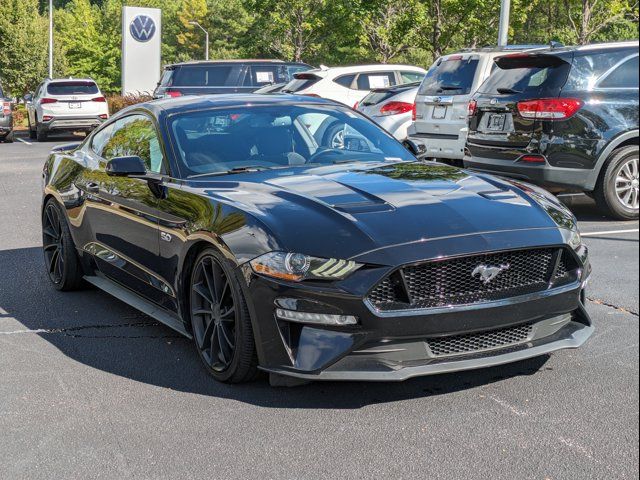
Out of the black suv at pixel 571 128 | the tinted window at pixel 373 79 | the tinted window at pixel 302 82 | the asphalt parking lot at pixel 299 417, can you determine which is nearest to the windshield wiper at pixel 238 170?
the asphalt parking lot at pixel 299 417

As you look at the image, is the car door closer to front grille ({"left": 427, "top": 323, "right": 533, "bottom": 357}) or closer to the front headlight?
the front headlight

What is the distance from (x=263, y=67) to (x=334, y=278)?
19700mm

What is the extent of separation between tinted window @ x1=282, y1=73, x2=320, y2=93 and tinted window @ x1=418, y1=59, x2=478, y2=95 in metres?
Result: 4.98

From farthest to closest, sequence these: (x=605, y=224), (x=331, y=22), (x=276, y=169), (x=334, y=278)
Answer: (x=331, y=22), (x=605, y=224), (x=276, y=169), (x=334, y=278)

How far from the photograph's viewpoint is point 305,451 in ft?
12.9

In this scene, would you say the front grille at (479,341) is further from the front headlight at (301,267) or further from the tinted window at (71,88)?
the tinted window at (71,88)

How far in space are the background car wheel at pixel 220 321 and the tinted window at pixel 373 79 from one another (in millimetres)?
14117

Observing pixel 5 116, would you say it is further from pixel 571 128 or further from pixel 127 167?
pixel 127 167

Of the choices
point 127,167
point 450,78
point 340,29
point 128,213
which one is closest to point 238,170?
point 127,167

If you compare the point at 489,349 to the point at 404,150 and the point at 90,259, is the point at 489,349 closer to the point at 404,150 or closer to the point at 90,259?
the point at 404,150

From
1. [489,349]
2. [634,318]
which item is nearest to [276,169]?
[489,349]

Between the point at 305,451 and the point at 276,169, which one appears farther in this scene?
the point at 276,169

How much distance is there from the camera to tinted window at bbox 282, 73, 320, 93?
1861cm

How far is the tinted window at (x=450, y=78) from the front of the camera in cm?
1336
